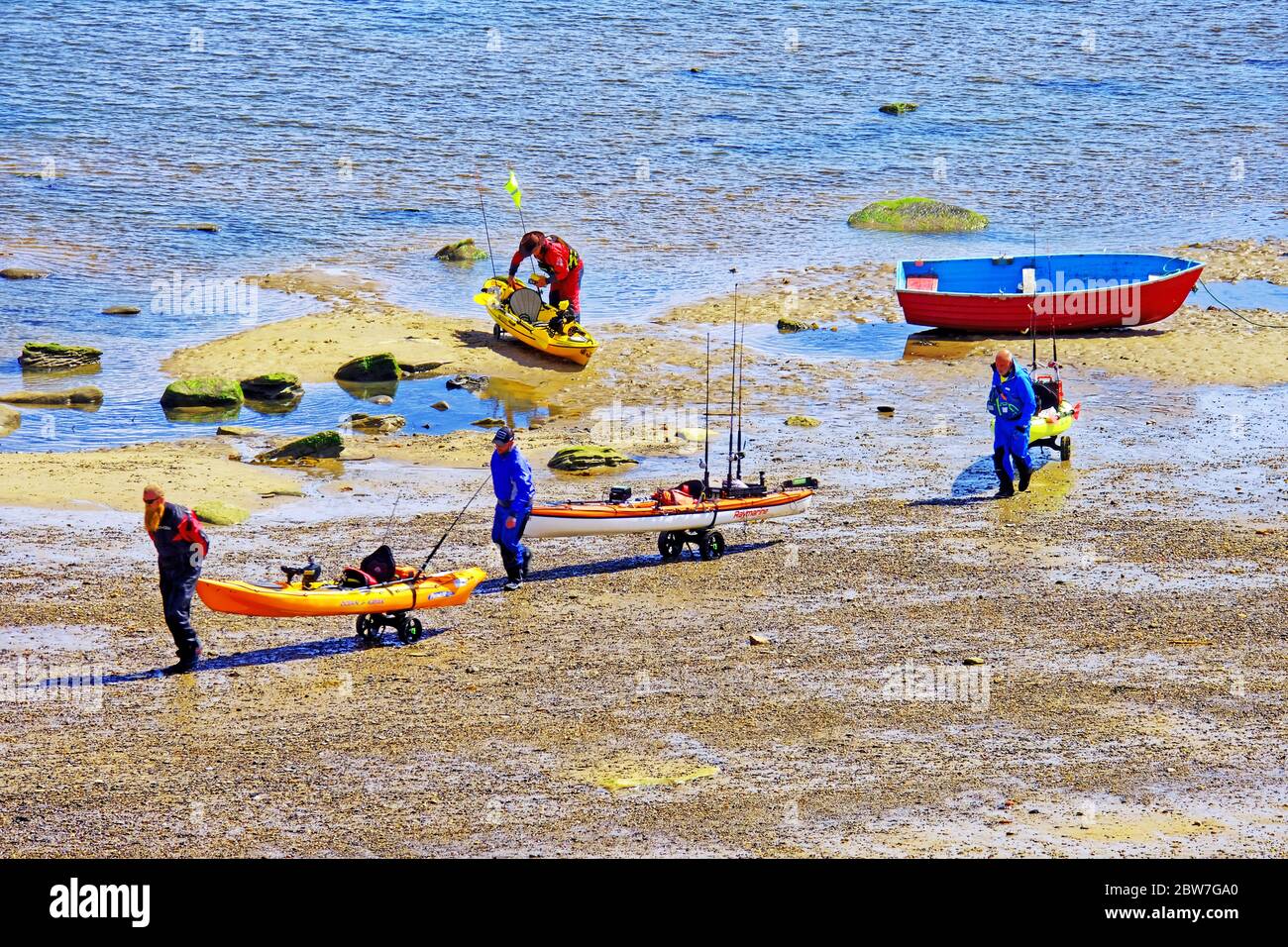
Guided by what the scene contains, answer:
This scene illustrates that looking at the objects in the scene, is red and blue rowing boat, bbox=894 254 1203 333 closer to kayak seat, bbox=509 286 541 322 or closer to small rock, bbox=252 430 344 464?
kayak seat, bbox=509 286 541 322

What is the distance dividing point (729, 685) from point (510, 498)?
12.6 feet

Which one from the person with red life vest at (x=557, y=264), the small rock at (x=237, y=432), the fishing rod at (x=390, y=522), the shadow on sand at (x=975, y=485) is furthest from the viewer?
the person with red life vest at (x=557, y=264)

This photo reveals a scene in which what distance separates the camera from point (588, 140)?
47094mm

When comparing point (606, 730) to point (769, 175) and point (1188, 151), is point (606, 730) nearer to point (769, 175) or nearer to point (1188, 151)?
point (769, 175)

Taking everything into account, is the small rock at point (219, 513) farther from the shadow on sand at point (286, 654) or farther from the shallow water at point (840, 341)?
the shallow water at point (840, 341)

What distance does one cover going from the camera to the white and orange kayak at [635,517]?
60.9 ft

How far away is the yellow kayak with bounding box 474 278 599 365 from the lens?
94.1 feet

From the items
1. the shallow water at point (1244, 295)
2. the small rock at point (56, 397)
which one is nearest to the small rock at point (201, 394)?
the small rock at point (56, 397)

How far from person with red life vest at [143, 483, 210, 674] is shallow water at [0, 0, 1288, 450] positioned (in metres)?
10.2

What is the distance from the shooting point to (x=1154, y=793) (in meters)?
12.8

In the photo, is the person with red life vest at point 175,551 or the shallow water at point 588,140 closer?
the person with red life vest at point 175,551

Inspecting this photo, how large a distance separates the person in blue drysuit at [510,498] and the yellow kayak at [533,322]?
10681 mm

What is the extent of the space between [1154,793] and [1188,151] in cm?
3865
